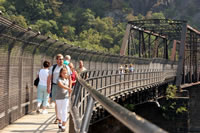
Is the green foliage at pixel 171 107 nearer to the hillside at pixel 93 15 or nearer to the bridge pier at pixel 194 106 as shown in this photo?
the bridge pier at pixel 194 106

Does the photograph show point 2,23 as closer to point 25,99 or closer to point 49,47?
point 25,99

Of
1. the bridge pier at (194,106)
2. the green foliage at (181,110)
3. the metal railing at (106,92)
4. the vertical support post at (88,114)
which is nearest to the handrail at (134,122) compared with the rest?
the metal railing at (106,92)

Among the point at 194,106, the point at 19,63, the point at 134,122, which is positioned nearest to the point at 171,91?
the point at 194,106

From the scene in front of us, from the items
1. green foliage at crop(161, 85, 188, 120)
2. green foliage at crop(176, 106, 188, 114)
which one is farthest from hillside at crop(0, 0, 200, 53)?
green foliage at crop(176, 106, 188, 114)

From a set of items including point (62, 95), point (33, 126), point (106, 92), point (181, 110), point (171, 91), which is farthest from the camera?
point (171, 91)

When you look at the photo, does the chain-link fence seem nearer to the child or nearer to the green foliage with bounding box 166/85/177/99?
the child

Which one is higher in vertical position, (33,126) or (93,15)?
(93,15)

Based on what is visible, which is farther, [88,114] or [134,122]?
[88,114]

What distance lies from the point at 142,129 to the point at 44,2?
16774cm

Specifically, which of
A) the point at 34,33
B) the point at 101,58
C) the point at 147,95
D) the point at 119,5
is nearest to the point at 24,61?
the point at 34,33

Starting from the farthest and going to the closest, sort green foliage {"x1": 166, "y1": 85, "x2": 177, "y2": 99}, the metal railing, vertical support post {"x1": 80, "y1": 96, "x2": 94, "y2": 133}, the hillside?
the hillside → green foliage {"x1": 166, "y1": 85, "x2": 177, "y2": 99} → vertical support post {"x1": 80, "y1": 96, "x2": 94, "y2": 133} → the metal railing

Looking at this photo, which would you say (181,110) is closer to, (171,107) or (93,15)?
(171,107)

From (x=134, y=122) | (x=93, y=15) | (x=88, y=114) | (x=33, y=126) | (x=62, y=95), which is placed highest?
(x=93, y=15)

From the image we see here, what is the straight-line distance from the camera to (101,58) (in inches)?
960
